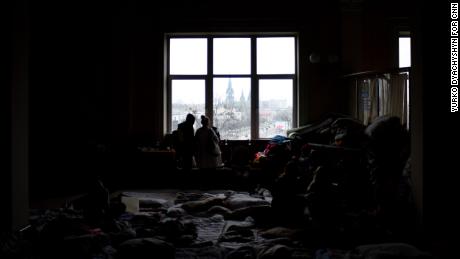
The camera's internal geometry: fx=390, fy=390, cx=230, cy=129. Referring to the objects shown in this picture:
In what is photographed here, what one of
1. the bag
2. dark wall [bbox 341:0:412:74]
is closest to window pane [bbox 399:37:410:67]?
dark wall [bbox 341:0:412:74]

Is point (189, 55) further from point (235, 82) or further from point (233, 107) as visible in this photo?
point (233, 107)

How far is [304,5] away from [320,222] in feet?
19.2

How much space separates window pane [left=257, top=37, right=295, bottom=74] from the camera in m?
8.76

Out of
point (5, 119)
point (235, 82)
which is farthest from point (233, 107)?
point (5, 119)

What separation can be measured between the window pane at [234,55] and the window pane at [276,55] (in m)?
0.27

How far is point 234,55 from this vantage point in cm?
880

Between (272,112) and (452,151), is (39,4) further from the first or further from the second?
(452,151)

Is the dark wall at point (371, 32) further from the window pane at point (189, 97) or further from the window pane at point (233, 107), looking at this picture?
the window pane at point (189, 97)

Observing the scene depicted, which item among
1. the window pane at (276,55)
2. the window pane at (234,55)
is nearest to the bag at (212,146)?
the window pane at (234,55)

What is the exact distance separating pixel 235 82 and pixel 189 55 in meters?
1.21

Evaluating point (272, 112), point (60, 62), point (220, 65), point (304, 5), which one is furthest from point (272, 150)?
point (60, 62)

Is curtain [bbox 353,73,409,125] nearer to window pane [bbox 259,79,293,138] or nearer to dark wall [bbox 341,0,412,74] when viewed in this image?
dark wall [bbox 341,0,412,74]

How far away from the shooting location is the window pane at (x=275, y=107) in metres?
8.81

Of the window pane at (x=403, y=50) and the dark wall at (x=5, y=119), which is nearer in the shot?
the dark wall at (x=5, y=119)
